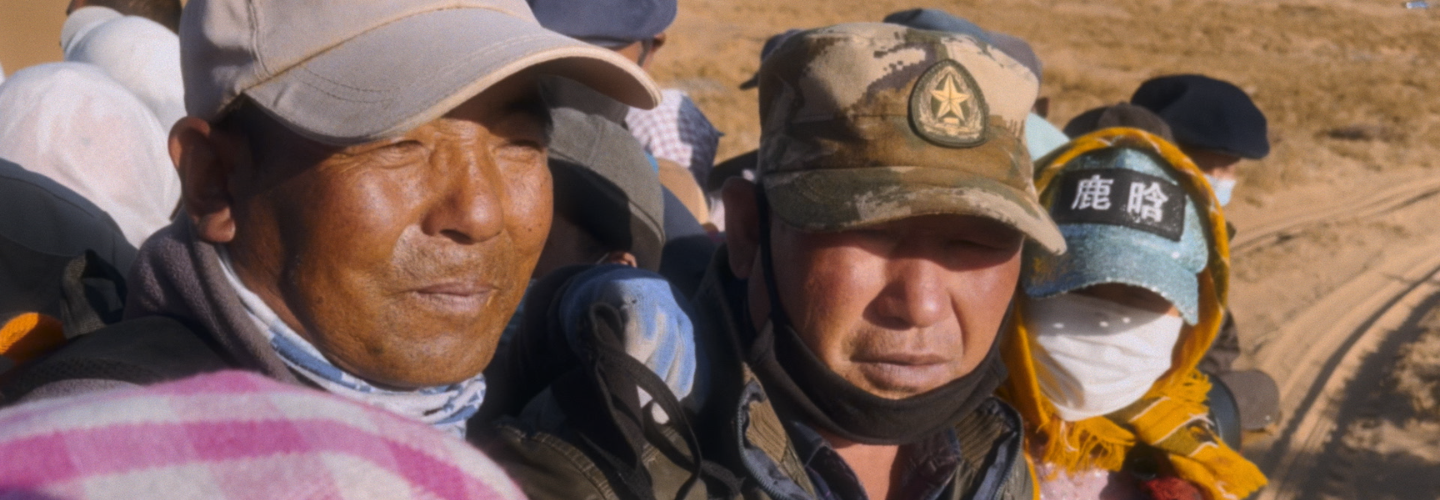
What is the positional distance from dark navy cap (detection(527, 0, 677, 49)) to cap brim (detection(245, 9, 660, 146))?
1978 mm

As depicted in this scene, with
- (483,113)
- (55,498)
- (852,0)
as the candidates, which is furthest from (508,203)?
(852,0)

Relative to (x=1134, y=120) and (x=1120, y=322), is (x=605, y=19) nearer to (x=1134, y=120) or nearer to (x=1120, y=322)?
(x=1120, y=322)

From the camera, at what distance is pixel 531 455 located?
4.92 ft

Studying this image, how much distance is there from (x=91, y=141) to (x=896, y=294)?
1.72 meters

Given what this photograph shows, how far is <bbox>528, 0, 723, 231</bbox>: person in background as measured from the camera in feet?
11.4

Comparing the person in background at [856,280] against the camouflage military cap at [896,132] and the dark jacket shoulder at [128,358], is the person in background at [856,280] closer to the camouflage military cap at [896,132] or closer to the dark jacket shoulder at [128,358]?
the camouflage military cap at [896,132]

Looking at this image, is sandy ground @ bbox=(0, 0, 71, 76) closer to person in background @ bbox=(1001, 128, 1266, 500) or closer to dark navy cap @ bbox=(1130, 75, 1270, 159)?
dark navy cap @ bbox=(1130, 75, 1270, 159)

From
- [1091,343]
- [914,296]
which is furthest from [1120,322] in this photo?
[914,296]

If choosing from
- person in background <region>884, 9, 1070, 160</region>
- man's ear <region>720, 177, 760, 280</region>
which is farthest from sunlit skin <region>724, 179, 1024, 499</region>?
person in background <region>884, 9, 1070, 160</region>

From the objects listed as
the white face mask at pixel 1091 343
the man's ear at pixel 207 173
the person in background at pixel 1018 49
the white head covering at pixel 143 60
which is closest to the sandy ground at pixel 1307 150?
the person in background at pixel 1018 49

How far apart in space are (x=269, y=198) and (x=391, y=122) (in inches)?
9.8

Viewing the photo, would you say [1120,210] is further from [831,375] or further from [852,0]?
[852,0]

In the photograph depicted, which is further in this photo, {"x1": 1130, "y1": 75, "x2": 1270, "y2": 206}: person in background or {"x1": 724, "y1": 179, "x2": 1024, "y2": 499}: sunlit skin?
{"x1": 1130, "y1": 75, "x2": 1270, "y2": 206}: person in background

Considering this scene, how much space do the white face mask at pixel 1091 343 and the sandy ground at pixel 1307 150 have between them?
385cm
